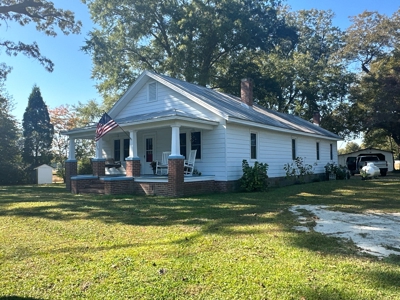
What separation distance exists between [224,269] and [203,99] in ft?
32.4

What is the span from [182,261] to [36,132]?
25.9 metres

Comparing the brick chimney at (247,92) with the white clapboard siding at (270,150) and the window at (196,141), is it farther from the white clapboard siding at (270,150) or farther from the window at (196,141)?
the window at (196,141)

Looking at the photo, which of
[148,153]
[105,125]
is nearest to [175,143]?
[105,125]

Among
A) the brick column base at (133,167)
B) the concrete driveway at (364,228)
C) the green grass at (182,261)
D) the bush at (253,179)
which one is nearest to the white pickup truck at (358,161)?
the bush at (253,179)

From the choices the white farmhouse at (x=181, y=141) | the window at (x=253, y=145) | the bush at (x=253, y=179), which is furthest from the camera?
the window at (x=253, y=145)

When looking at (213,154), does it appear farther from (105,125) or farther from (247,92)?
(247,92)

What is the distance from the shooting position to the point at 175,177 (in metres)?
10.5

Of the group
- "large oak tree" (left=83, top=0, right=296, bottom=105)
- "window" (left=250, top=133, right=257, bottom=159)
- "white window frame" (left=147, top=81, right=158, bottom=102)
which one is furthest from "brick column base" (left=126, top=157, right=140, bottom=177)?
"large oak tree" (left=83, top=0, right=296, bottom=105)

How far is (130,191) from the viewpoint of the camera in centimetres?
1173

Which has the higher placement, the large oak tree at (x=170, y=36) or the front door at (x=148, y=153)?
the large oak tree at (x=170, y=36)

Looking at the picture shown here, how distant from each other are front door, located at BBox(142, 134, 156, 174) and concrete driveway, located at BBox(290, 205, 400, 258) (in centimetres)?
873

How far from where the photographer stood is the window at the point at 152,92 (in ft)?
48.5

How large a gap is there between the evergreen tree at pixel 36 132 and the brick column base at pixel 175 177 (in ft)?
58.1

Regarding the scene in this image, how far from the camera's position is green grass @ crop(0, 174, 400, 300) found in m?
3.12
